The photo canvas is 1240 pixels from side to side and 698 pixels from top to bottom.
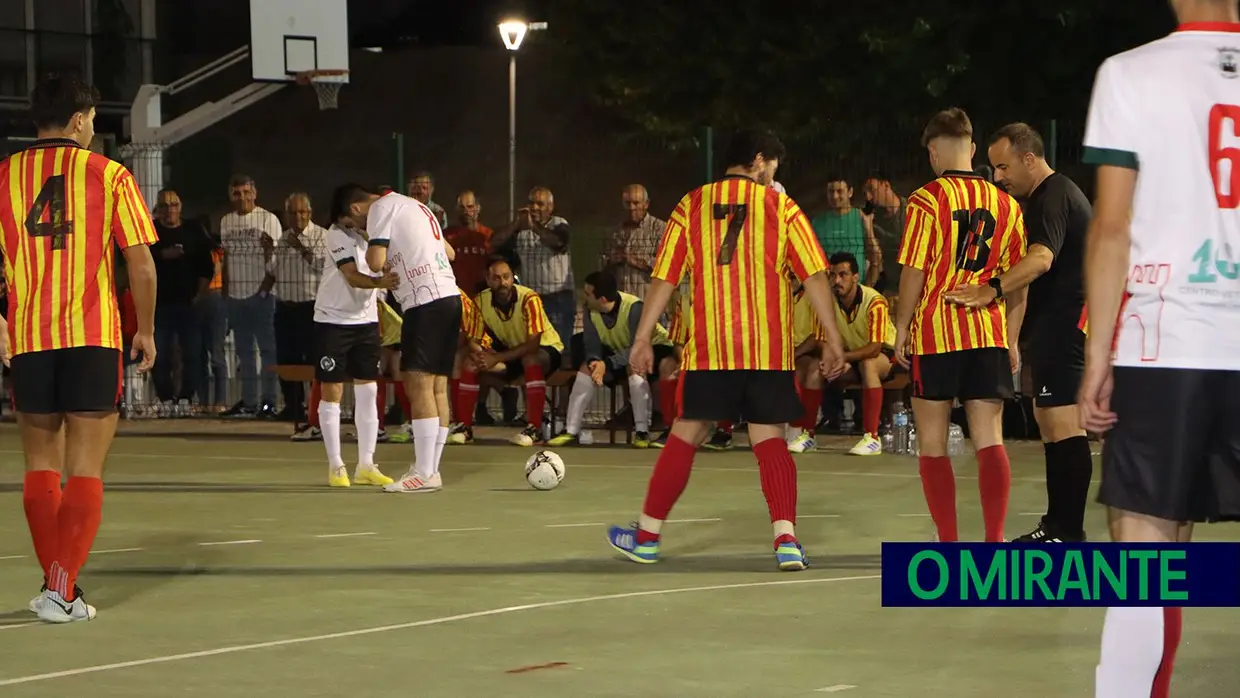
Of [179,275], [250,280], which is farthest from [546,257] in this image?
[179,275]

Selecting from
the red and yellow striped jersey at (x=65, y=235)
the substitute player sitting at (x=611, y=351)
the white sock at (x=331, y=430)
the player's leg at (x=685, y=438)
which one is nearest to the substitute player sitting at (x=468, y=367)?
the substitute player sitting at (x=611, y=351)

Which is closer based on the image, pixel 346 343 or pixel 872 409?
pixel 346 343

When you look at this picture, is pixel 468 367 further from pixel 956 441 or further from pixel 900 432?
pixel 956 441

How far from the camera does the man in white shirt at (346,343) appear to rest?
1203 cm

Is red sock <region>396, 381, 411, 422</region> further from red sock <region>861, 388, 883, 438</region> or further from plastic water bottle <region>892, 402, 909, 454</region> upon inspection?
plastic water bottle <region>892, 402, 909, 454</region>

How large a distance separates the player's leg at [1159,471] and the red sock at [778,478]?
4.18m

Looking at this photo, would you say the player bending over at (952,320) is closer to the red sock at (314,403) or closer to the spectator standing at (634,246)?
the red sock at (314,403)

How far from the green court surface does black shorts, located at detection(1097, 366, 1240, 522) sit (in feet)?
5.61

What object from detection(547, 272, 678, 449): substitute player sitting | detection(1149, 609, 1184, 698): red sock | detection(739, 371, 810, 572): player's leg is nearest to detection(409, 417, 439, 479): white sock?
→ detection(547, 272, 678, 449): substitute player sitting

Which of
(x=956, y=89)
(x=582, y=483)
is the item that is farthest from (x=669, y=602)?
(x=956, y=89)

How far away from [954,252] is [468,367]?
775 centimetres

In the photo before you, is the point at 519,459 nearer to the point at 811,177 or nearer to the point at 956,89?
the point at 811,177

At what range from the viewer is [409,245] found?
1147 cm

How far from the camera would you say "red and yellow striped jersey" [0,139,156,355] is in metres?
7.25
